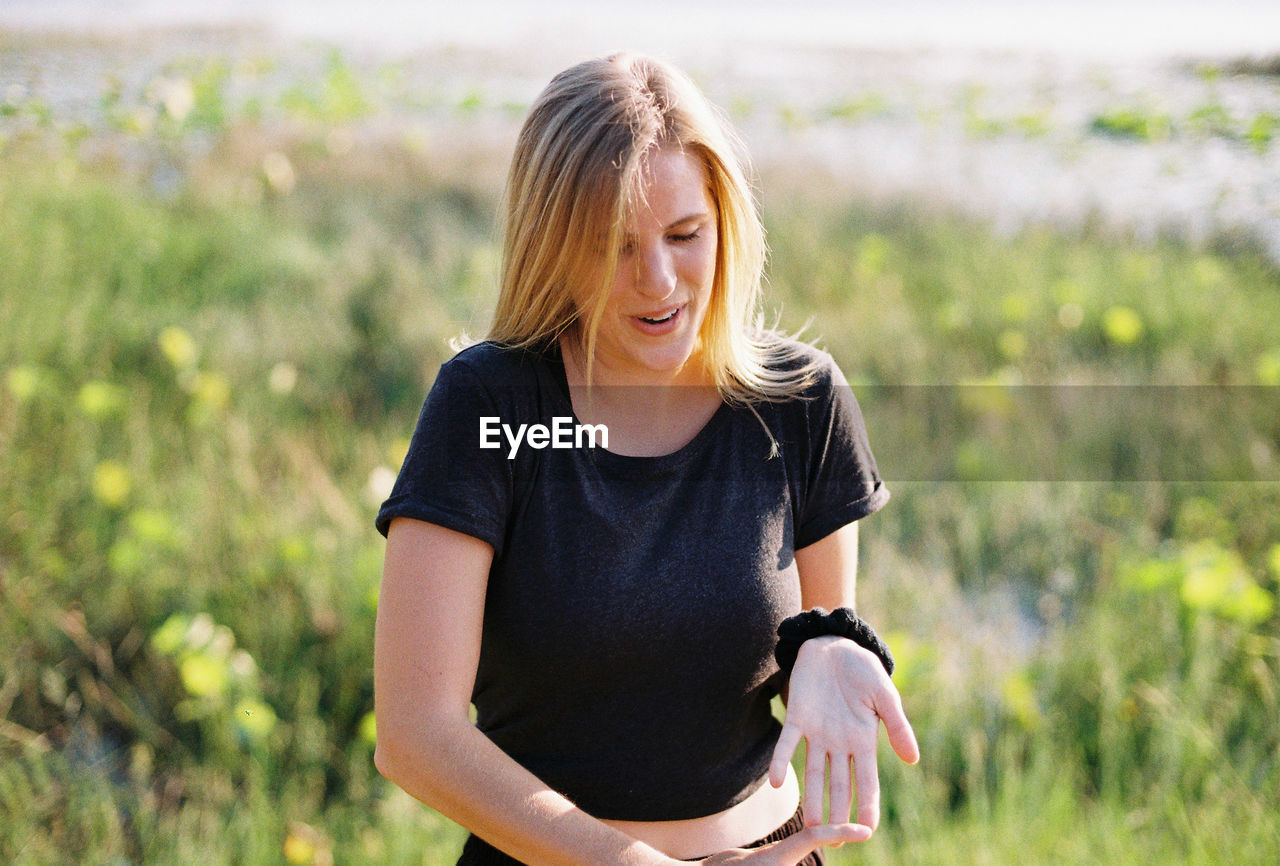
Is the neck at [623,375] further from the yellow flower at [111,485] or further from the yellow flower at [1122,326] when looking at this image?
the yellow flower at [1122,326]

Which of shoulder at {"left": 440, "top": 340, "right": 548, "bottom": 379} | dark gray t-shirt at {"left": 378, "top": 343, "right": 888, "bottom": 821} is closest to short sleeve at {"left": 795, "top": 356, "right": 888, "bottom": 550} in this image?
dark gray t-shirt at {"left": 378, "top": 343, "right": 888, "bottom": 821}

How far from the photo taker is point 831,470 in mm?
1482

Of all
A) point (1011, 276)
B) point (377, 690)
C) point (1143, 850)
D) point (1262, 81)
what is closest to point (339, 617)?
point (377, 690)

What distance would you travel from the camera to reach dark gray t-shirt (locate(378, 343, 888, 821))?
1.29 meters

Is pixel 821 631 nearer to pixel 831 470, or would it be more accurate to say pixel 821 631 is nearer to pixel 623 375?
pixel 831 470

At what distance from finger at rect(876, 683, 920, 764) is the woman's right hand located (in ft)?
0.34

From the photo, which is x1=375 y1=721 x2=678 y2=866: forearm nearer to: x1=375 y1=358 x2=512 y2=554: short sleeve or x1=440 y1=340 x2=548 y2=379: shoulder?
x1=375 y1=358 x2=512 y2=554: short sleeve

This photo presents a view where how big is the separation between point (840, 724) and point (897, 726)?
7 cm

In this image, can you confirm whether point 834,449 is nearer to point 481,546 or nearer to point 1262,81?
point 481,546

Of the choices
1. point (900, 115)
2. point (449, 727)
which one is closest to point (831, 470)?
point (449, 727)

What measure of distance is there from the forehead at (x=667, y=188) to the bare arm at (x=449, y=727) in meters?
0.47

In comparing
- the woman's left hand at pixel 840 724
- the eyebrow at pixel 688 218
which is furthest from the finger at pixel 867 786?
the eyebrow at pixel 688 218

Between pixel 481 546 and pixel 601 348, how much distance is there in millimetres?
353

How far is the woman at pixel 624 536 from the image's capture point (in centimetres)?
124
